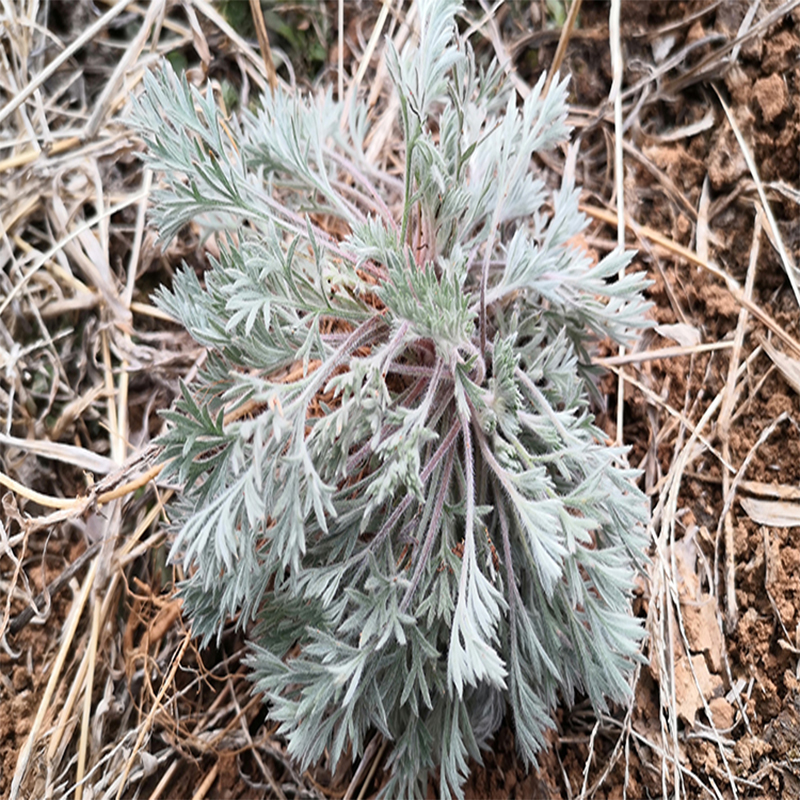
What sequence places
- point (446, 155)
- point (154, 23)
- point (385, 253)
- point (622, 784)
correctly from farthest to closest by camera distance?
point (154, 23), point (622, 784), point (446, 155), point (385, 253)

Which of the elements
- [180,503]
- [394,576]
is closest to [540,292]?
[394,576]

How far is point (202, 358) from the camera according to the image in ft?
5.21

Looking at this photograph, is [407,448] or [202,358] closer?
[407,448]

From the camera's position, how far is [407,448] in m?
1.04

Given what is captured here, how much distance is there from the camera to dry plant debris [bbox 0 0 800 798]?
1410 mm

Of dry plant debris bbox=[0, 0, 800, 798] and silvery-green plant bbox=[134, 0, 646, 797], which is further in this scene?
dry plant debris bbox=[0, 0, 800, 798]

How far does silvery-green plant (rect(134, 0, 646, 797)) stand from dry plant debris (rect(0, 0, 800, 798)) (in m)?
0.25

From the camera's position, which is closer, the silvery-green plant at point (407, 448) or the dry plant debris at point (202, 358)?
the silvery-green plant at point (407, 448)

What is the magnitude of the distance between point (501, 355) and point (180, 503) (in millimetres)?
596

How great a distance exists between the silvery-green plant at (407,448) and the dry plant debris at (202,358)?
0.83 feet

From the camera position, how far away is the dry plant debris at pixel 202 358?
1410 mm

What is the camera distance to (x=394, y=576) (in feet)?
3.78

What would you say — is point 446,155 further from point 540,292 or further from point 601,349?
point 601,349

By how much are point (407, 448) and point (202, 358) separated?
2.37ft
